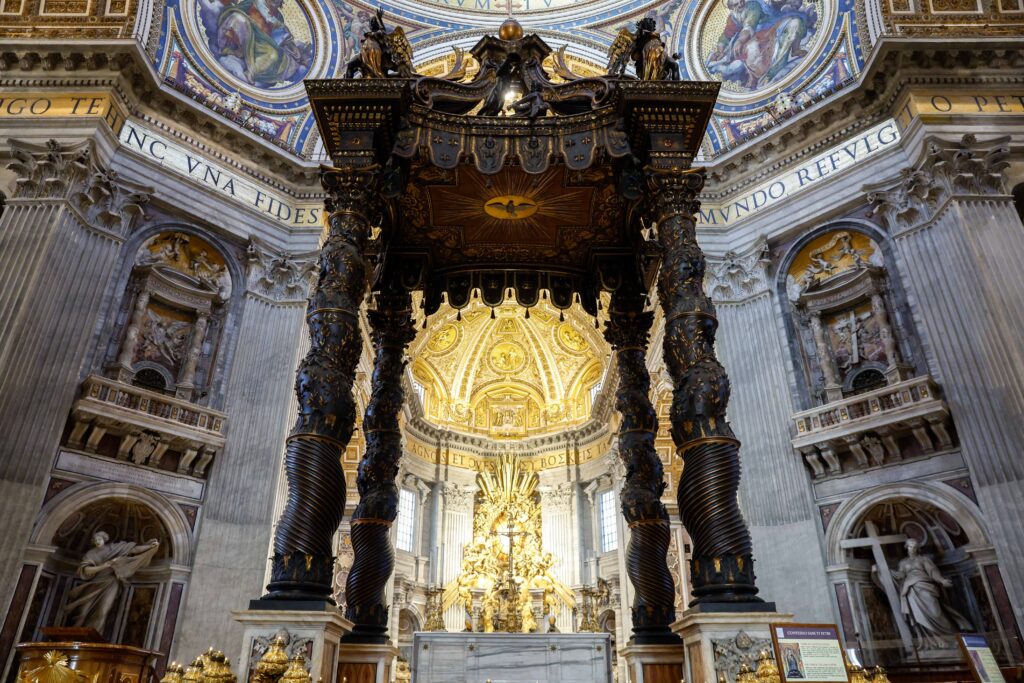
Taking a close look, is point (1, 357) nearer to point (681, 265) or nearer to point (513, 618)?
point (681, 265)

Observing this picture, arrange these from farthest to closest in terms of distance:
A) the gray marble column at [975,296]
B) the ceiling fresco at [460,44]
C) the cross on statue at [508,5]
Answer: the cross on statue at [508,5]
the ceiling fresco at [460,44]
the gray marble column at [975,296]

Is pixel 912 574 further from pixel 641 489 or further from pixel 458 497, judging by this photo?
pixel 458 497

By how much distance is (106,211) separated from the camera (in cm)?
1008

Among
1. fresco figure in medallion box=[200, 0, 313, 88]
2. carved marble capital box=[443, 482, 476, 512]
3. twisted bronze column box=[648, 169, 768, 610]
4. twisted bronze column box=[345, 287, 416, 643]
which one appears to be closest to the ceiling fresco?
fresco figure in medallion box=[200, 0, 313, 88]

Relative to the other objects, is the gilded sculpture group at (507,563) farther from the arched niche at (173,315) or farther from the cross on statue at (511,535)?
the arched niche at (173,315)

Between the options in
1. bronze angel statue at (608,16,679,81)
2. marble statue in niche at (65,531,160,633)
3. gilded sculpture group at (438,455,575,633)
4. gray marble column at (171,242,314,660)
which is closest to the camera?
bronze angel statue at (608,16,679,81)

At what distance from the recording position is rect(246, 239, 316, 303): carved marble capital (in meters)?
11.8

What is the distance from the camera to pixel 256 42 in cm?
1355

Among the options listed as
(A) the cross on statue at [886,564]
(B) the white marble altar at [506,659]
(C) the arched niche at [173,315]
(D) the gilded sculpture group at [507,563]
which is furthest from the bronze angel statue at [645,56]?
(D) the gilded sculpture group at [507,563]

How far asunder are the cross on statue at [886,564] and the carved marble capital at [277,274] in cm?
972

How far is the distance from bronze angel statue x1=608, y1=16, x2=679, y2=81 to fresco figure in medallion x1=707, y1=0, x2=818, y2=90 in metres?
8.48

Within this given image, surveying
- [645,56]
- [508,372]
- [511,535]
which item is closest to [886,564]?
[645,56]

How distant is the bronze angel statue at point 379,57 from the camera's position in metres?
5.50

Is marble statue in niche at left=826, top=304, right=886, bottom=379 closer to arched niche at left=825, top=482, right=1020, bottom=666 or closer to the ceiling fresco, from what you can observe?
arched niche at left=825, top=482, right=1020, bottom=666
